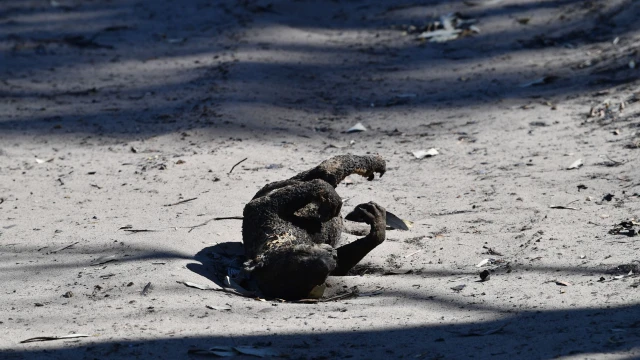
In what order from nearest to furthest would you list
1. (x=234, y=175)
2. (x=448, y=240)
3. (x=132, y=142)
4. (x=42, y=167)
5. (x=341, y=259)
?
(x=341, y=259) → (x=448, y=240) → (x=234, y=175) → (x=42, y=167) → (x=132, y=142)

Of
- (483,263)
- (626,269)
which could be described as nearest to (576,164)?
(483,263)

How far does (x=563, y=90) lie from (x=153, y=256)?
4.73 meters

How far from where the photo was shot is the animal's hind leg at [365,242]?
4168 millimetres

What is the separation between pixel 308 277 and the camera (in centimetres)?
389

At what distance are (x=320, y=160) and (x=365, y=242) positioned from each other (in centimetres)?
225

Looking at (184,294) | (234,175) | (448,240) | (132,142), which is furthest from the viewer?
(132,142)

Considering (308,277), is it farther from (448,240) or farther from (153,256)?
(448,240)

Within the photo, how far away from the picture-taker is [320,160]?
6367 mm

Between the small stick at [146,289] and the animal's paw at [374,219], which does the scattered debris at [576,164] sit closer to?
the animal's paw at [374,219]

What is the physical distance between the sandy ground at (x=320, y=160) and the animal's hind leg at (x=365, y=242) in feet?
0.30

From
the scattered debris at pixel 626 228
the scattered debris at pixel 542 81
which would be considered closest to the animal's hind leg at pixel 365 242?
the scattered debris at pixel 626 228

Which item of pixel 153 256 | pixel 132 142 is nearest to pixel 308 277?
pixel 153 256

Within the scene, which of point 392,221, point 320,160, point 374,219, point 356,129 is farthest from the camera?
point 356,129

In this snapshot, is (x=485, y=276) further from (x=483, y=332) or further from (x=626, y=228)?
(x=626, y=228)
